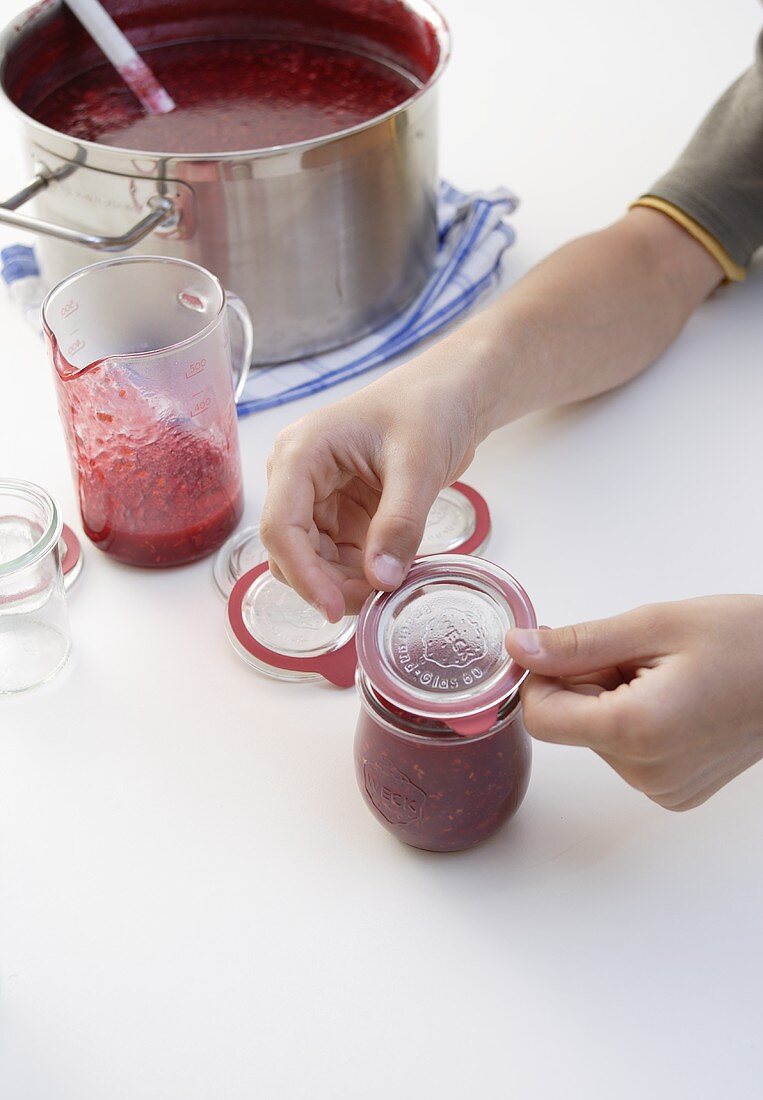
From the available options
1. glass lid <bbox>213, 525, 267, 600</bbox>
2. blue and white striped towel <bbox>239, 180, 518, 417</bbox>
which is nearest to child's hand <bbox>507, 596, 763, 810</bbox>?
glass lid <bbox>213, 525, 267, 600</bbox>

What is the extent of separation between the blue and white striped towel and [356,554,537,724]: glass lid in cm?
42

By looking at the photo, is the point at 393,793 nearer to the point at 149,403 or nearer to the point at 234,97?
the point at 149,403

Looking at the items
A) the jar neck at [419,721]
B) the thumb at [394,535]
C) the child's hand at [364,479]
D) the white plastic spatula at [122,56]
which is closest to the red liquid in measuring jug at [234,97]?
the white plastic spatula at [122,56]

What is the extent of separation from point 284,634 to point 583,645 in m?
0.28

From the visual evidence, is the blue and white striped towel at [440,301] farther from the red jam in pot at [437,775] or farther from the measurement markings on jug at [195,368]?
the red jam in pot at [437,775]

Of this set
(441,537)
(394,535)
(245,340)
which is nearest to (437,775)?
(394,535)

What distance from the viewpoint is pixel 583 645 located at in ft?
2.15

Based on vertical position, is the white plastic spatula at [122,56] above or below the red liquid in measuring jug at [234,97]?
above

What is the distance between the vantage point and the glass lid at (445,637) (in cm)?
65

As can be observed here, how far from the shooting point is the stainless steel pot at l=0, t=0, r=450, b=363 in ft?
3.26

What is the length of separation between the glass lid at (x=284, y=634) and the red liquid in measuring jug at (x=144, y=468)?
63 millimetres

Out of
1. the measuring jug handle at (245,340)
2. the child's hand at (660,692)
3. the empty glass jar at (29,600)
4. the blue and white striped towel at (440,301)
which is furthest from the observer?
the blue and white striped towel at (440,301)

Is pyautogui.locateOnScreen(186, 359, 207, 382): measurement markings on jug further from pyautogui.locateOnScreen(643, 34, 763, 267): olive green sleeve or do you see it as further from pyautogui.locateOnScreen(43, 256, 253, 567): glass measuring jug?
pyautogui.locateOnScreen(643, 34, 763, 267): olive green sleeve

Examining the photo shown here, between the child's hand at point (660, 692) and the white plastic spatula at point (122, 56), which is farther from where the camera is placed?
the white plastic spatula at point (122, 56)
